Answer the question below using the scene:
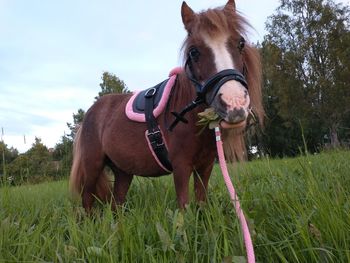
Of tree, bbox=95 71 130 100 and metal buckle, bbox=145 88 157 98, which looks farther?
tree, bbox=95 71 130 100

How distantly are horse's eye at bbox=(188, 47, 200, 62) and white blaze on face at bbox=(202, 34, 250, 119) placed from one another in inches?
4.9

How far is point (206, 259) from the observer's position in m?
2.03

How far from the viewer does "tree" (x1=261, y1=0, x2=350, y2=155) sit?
2639cm

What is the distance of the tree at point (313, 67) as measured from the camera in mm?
26391

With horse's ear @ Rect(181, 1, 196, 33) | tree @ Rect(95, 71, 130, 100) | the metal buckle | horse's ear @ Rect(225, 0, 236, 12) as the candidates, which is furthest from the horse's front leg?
tree @ Rect(95, 71, 130, 100)

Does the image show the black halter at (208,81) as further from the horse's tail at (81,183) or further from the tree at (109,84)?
the tree at (109,84)

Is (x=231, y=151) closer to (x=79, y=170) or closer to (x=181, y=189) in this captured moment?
(x=181, y=189)

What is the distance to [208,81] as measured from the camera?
237 centimetres

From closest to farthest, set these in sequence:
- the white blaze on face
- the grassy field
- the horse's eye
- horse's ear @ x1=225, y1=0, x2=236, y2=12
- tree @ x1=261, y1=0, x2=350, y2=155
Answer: the grassy field → the white blaze on face → the horse's eye → horse's ear @ x1=225, y1=0, x2=236, y2=12 → tree @ x1=261, y1=0, x2=350, y2=155

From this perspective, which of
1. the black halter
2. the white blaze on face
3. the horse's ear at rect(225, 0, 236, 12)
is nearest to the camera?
the white blaze on face

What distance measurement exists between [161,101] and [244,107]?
1.45 meters

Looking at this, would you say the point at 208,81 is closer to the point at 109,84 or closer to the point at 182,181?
the point at 182,181

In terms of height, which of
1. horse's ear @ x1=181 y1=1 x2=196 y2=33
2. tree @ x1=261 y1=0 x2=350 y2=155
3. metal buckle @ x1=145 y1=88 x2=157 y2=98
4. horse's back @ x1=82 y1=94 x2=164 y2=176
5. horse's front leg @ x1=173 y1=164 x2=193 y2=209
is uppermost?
tree @ x1=261 y1=0 x2=350 y2=155

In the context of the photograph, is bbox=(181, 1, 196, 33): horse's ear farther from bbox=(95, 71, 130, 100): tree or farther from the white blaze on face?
bbox=(95, 71, 130, 100): tree
